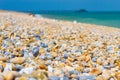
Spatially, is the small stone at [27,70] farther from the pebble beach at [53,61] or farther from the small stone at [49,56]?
the small stone at [49,56]

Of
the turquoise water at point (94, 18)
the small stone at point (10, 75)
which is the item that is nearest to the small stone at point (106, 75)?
the small stone at point (10, 75)

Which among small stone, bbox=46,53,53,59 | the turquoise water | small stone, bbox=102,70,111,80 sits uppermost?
the turquoise water

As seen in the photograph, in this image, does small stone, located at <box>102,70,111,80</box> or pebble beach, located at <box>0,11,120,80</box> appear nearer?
pebble beach, located at <box>0,11,120,80</box>

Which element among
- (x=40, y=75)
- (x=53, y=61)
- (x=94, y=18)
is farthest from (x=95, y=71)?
(x=94, y=18)

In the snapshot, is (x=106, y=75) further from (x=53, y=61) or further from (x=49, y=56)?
(x=49, y=56)

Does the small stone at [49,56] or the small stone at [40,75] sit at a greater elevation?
the small stone at [49,56]

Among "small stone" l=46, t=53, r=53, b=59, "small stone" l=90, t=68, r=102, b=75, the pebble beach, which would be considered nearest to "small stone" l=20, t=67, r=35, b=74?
the pebble beach

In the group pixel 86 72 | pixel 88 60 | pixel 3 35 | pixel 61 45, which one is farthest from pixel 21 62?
pixel 3 35

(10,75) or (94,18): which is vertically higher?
(94,18)

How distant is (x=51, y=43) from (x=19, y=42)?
64 centimetres

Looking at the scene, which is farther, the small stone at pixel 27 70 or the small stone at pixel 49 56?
the small stone at pixel 49 56

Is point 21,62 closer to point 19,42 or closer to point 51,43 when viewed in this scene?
point 19,42

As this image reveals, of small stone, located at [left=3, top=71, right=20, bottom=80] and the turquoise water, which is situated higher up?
the turquoise water

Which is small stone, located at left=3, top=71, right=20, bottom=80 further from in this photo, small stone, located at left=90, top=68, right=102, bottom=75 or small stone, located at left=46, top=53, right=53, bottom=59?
small stone, located at left=46, top=53, right=53, bottom=59
